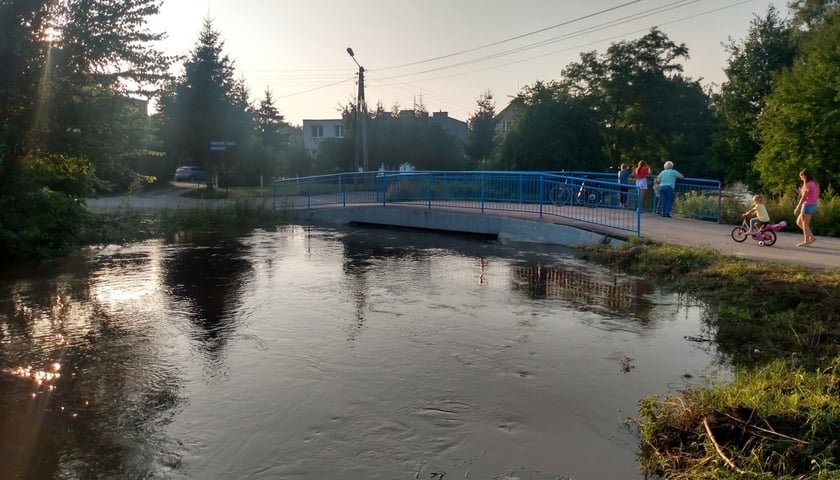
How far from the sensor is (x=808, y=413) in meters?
4.54

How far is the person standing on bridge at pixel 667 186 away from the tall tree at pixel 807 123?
11.5 ft

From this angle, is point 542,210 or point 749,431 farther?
point 542,210

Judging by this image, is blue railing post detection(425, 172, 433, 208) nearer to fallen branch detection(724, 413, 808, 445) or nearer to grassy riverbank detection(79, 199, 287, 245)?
grassy riverbank detection(79, 199, 287, 245)

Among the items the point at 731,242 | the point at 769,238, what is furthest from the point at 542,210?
the point at 769,238

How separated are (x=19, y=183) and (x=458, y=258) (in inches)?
391

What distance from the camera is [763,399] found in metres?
4.94

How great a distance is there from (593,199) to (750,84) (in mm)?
14601

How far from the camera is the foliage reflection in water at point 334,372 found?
4.88 metres

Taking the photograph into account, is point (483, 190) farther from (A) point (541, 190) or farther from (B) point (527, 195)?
(A) point (541, 190)

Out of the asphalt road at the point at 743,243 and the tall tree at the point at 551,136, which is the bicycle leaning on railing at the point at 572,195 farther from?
the tall tree at the point at 551,136

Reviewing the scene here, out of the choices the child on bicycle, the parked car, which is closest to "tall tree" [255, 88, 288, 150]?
the parked car

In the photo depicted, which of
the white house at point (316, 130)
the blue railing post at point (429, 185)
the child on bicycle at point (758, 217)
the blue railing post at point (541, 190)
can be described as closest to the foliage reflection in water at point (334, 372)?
the child on bicycle at point (758, 217)

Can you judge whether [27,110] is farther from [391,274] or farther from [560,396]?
[560,396]

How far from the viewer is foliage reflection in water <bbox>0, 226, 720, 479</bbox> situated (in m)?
4.88
